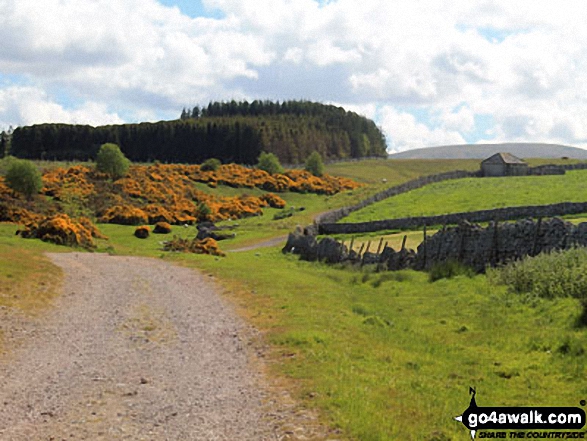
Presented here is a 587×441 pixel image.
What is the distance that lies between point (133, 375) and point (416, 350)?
6591 mm

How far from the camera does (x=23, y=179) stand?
74625 millimetres

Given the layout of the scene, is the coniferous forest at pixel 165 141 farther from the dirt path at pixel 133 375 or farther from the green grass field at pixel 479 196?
the dirt path at pixel 133 375

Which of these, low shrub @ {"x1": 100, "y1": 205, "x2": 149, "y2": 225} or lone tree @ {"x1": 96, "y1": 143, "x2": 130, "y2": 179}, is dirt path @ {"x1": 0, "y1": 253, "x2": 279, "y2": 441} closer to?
low shrub @ {"x1": 100, "y1": 205, "x2": 149, "y2": 225}

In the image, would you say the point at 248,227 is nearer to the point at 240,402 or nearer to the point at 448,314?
the point at 448,314

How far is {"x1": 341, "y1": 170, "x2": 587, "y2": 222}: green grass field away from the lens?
207ft

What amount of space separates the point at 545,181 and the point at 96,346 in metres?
70.7


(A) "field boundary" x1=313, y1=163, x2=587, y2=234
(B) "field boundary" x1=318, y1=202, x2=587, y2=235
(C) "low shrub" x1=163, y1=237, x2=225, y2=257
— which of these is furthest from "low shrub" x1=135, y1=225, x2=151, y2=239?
(B) "field boundary" x1=318, y1=202, x2=587, y2=235

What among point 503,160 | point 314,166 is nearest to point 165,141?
point 314,166

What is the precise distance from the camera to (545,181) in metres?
78.4

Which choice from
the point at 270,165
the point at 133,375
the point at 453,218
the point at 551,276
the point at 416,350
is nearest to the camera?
the point at 133,375

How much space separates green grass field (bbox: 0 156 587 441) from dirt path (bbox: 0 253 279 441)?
104cm

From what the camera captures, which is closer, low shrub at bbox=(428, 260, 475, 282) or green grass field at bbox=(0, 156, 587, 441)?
green grass field at bbox=(0, 156, 587, 441)

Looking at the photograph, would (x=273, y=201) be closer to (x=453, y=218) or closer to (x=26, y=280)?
(x=453, y=218)

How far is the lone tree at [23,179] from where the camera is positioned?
245 ft
